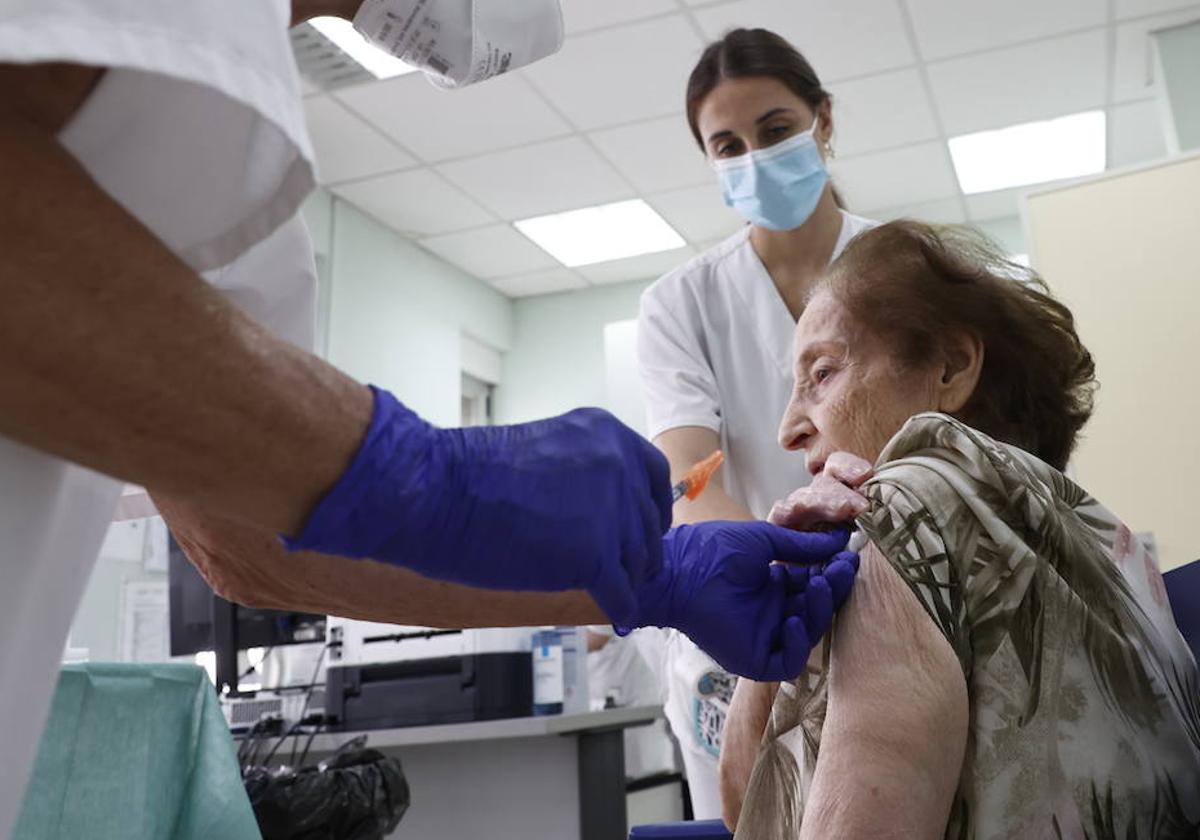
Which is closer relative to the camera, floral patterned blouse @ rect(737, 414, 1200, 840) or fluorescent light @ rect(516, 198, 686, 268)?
floral patterned blouse @ rect(737, 414, 1200, 840)

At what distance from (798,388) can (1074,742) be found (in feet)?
1.85

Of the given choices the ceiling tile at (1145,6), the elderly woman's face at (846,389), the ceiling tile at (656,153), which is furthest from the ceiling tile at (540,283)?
the elderly woman's face at (846,389)

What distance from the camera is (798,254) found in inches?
→ 89.5

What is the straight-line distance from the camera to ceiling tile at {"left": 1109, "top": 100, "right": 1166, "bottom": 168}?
4.90m

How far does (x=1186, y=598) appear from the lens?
1.13m

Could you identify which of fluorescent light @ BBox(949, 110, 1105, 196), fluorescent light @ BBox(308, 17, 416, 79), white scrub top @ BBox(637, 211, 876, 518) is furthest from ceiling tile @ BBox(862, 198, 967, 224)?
white scrub top @ BBox(637, 211, 876, 518)

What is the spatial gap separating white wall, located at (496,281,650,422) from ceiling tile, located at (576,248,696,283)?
0.33 ft

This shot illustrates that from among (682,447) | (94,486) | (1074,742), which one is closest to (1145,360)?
(682,447)

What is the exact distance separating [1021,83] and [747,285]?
300 cm

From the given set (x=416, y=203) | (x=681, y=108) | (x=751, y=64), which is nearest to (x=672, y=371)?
(x=751, y=64)

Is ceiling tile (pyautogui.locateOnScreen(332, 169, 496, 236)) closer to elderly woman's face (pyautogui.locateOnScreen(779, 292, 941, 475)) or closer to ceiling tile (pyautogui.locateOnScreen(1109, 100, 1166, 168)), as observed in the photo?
ceiling tile (pyautogui.locateOnScreen(1109, 100, 1166, 168))

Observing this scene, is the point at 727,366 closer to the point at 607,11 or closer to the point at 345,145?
the point at 607,11

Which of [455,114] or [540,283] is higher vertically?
[540,283]

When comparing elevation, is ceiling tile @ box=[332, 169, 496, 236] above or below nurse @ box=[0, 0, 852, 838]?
above
